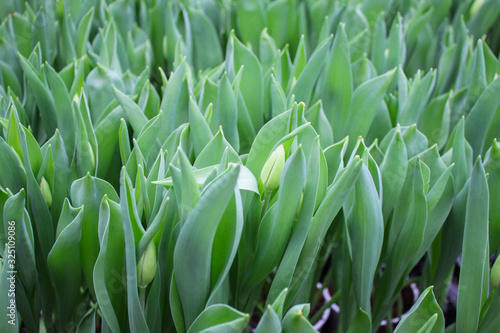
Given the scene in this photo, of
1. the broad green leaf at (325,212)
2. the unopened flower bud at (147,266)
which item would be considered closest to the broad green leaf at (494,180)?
the broad green leaf at (325,212)

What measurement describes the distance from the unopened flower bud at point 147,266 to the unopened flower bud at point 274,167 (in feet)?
0.57

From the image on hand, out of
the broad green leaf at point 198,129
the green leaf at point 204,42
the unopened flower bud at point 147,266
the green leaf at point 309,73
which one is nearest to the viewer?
the unopened flower bud at point 147,266

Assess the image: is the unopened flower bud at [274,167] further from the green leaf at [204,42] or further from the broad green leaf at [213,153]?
the green leaf at [204,42]

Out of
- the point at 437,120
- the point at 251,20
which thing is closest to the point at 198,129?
the point at 437,120

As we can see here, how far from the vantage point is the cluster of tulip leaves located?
0.64 m

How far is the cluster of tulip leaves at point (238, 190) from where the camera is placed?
0.64 metres

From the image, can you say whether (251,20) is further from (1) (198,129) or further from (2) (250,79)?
(1) (198,129)

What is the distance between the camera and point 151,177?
0.73 meters

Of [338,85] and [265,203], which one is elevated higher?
[338,85]

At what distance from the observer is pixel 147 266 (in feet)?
2.15

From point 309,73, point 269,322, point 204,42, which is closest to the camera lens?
point 269,322

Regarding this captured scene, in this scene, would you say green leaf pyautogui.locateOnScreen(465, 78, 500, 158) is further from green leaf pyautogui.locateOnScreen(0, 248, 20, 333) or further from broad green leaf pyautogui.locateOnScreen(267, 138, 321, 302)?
green leaf pyautogui.locateOnScreen(0, 248, 20, 333)

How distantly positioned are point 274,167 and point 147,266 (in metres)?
0.21

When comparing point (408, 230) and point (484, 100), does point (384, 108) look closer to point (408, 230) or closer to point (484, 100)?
point (484, 100)
